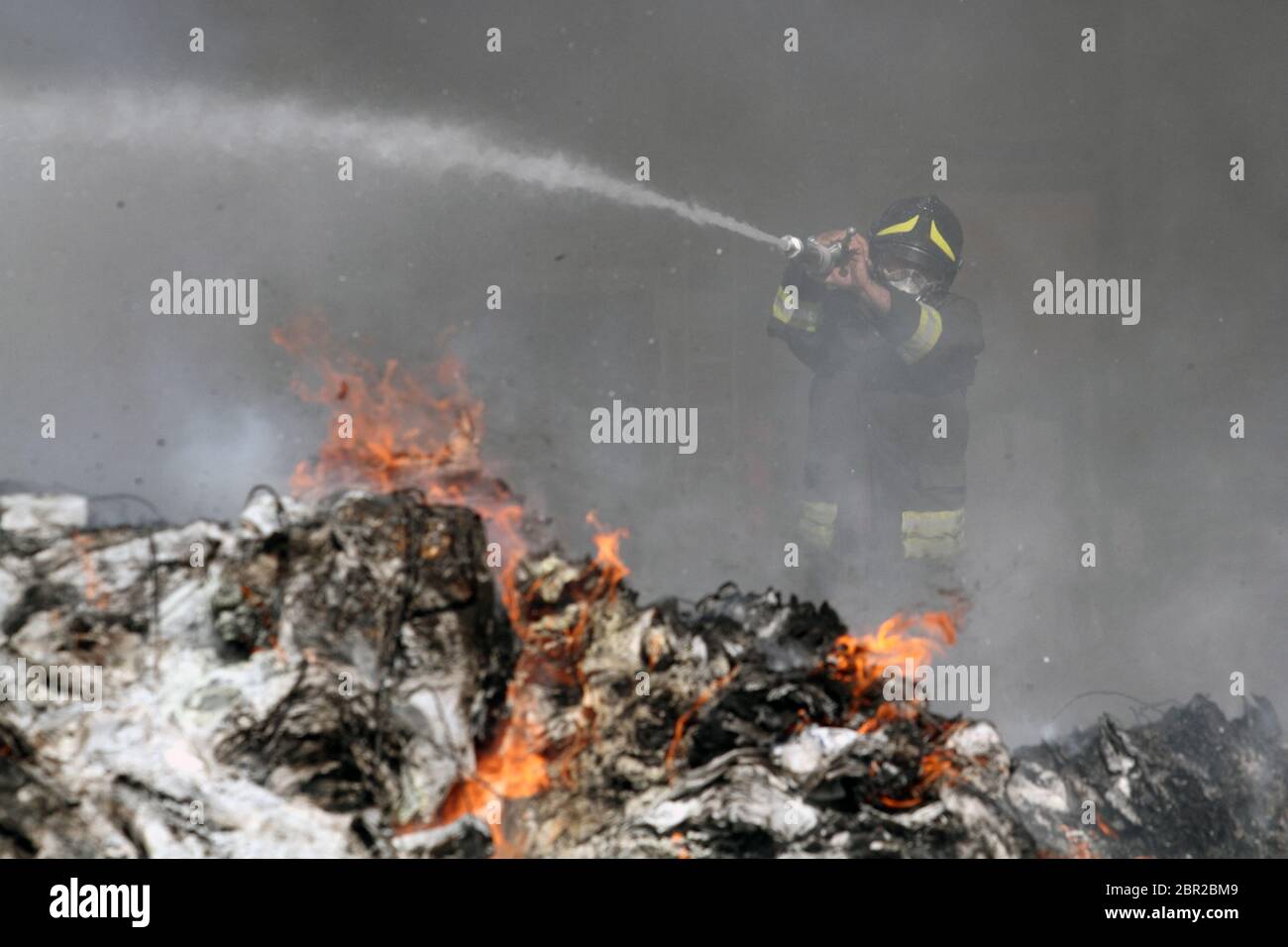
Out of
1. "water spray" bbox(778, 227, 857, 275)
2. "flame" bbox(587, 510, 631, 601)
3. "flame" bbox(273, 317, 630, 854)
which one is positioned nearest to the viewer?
"flame" bbox(273, 317, 630, 854)

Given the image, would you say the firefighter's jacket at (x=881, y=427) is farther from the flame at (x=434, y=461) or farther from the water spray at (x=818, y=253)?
the flame at (x=434, y=461)

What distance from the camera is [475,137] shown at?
6.74m

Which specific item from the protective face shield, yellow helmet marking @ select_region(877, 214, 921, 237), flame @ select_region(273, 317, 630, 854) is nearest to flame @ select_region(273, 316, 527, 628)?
flame @ select_region(273, 317, 630, 854)

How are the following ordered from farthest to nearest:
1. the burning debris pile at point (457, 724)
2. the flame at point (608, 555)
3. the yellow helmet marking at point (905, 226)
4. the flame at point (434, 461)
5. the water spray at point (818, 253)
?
1. the yellow helmet marking at point (905, 226)
2. the flame at point (608, 555)
3. the water spray at point (818, 253)
4. the flame at point (434, 461)
5. the burning debris pile at point (457, 724)

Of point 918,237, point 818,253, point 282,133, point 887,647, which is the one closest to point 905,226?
point 918,237

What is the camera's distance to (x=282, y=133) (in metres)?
6.61

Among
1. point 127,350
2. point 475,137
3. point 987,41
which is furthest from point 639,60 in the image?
point 127,350

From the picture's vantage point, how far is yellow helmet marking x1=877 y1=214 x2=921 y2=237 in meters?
6.94

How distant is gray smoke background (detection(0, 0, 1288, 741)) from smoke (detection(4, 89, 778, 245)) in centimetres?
2

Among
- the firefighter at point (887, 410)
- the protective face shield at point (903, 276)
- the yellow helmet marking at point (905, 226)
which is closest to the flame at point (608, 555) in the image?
the firefighter at point (887, 410)

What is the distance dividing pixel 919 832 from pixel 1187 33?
239 inches

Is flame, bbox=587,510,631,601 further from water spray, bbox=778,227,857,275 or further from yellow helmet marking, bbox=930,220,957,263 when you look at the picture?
yellow helmet marking, bbox=930,220,957,263

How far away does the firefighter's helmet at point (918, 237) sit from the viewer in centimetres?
695

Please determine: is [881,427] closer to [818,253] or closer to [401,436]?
[818,253]
